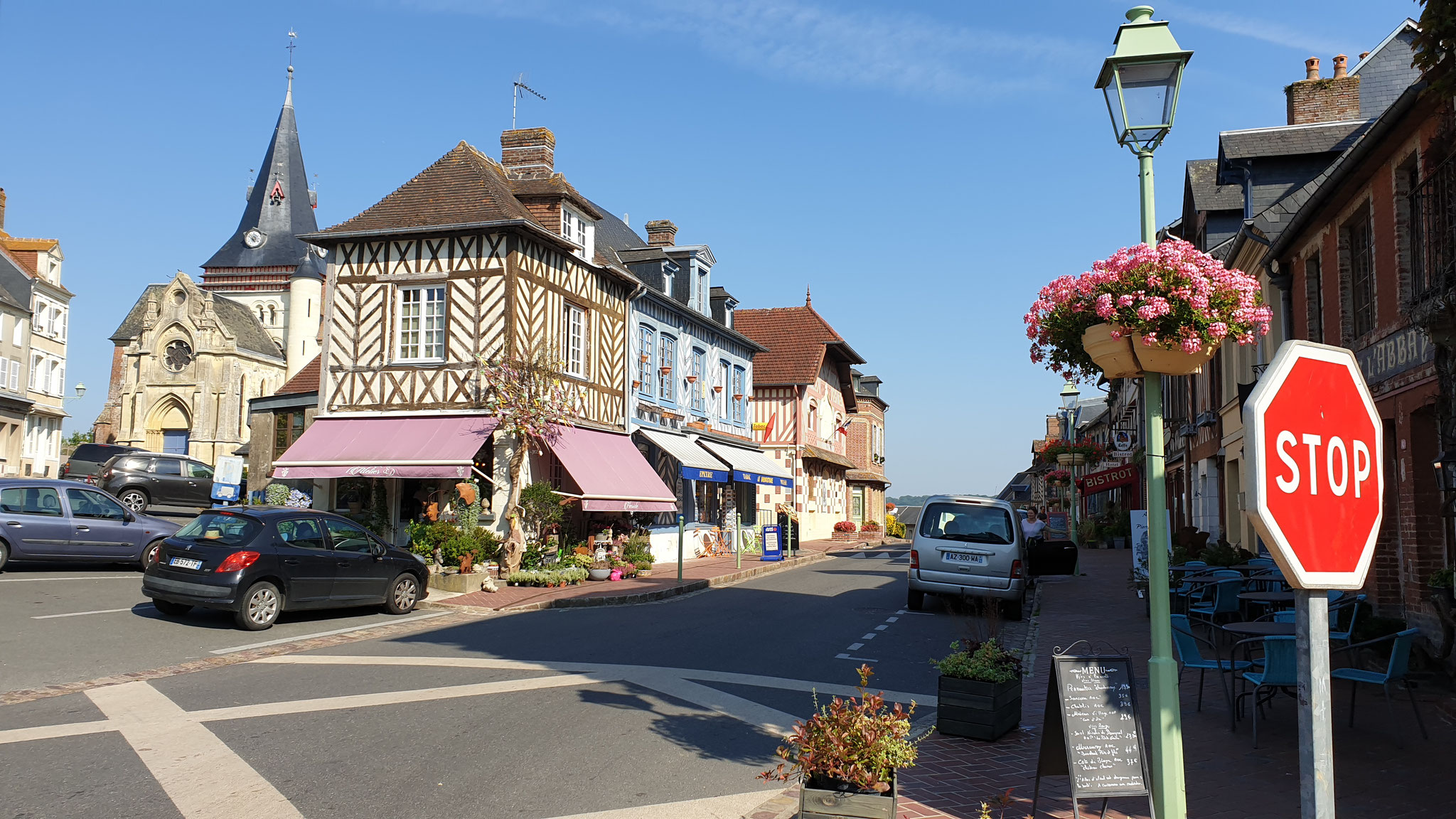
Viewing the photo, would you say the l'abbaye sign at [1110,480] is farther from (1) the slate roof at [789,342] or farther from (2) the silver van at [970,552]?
(2) the silver van at [970,552]

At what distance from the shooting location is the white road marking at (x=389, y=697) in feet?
23.7

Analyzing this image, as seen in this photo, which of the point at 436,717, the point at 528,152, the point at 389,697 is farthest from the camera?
the point at 528,152

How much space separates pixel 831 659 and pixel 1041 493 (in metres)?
73.7

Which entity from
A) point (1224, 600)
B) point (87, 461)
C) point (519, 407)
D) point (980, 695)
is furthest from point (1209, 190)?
point (87, 461)

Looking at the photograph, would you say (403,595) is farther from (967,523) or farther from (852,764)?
(852,764)

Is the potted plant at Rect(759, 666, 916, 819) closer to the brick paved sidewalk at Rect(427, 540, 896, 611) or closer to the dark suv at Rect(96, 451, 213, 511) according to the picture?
the brick paved sidewalk at Rect(427, 540, 896, 611)

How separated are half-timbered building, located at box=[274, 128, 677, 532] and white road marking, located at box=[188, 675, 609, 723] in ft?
29.9

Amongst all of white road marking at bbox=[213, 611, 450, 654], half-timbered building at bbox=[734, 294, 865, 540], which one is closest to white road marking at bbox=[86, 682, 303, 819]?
white road marking at bbox=[213, 611, 450, 654]

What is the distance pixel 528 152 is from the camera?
22328 mm

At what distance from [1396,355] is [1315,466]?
29.5ft

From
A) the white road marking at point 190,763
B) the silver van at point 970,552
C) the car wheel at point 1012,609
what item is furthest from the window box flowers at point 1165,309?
the car wheel at point 1012,609

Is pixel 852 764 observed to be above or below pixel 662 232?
below

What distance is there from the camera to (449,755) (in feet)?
20.1

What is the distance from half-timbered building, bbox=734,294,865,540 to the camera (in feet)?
113
